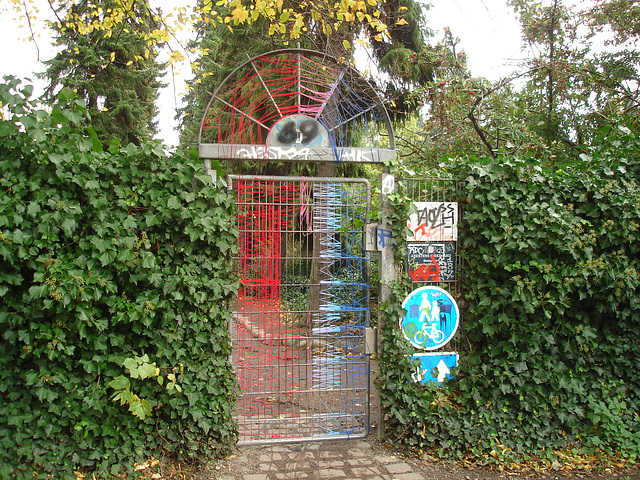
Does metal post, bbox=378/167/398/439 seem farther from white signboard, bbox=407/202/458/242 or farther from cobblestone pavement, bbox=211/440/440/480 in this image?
cobblestone pavement, bbox=211/440/440/480

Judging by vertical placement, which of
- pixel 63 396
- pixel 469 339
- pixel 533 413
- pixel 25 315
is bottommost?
pixel 533 413

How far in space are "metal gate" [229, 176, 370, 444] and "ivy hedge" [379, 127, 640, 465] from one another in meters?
0.44

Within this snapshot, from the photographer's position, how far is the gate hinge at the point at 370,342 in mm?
4473

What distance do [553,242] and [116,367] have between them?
3.98m

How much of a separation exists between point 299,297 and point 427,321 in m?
1.34

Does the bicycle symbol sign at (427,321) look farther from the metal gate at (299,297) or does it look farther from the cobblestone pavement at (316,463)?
the cobblestone pavement at (316,463)

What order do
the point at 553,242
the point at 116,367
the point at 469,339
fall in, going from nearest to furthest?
the point at 116,367
the point at 553,242
the point at 469,339

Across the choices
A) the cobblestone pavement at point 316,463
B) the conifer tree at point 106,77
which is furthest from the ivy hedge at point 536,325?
the conifer tree at point 106,77

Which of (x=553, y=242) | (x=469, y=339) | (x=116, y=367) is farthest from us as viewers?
(x=469, y=339)

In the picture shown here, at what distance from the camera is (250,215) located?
4559 mm

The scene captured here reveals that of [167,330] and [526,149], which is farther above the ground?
[526,149]

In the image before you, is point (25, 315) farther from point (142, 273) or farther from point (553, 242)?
point (553, 242)

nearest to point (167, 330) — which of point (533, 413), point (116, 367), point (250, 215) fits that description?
point (116, 367)

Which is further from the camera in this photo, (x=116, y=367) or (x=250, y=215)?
(x=250, y=215)
